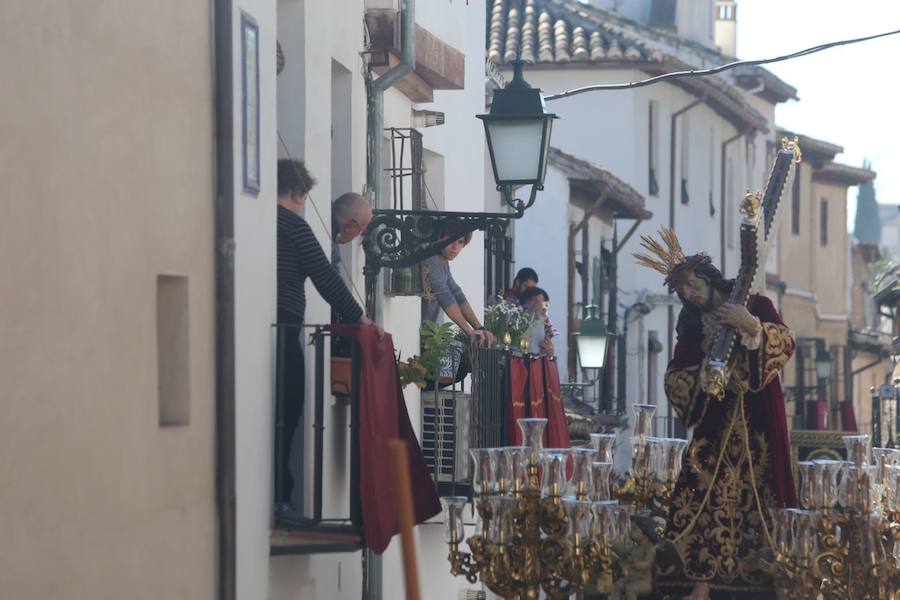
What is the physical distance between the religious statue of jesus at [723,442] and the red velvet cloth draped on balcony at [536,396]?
4270 mm

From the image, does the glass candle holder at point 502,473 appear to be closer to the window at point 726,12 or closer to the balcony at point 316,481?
the balcony at point 316,481

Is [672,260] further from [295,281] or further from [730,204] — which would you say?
[730,204]

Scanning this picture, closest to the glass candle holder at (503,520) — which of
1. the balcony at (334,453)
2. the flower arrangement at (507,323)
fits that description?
the balcony at (334,453)

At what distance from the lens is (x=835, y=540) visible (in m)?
10.6

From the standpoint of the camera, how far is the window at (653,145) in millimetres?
35719

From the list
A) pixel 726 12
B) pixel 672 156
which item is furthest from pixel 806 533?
pixel 726 12

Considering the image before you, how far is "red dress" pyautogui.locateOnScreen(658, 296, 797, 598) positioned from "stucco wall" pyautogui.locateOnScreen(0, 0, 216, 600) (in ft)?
10.2

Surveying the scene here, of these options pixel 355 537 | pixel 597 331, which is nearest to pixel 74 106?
pixel 355 537

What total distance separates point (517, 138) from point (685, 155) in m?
25.8

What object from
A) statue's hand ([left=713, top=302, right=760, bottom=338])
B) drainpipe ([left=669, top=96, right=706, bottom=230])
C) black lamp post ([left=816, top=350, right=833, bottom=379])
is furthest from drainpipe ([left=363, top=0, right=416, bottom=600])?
black lamp post ([left=816, top=350, right=833, bottom=379])

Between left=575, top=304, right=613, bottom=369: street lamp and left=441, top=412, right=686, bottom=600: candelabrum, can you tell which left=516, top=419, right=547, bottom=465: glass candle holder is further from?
left=575, top=304, right=613, bottom=369: street lamp

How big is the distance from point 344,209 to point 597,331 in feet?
40.8

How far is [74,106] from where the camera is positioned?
7969mm

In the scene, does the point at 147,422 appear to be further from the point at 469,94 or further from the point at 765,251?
the point at 469,94
